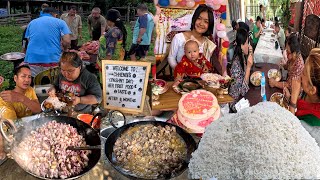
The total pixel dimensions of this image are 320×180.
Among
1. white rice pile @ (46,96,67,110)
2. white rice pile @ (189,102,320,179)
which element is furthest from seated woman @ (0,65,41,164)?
white rice pile @ (189,102,320,179)

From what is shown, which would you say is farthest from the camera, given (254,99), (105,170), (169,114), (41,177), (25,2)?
(25,2)

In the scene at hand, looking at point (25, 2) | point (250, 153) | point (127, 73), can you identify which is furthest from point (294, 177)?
point (25, 2)

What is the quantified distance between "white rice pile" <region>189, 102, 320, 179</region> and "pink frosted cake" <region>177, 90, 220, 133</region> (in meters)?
1.11

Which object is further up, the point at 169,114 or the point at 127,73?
the point at 127,73

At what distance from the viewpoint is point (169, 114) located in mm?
3227

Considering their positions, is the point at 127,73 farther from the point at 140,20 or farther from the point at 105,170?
the point at 140,20

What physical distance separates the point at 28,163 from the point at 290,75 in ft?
13.0

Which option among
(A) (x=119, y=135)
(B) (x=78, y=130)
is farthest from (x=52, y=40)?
(A) (x=119, y=135)

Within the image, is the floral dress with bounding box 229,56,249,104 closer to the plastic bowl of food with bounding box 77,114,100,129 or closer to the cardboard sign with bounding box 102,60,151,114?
the cardboard sign with bounding box 102,60,151,114

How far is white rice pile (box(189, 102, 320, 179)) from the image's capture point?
4.05ft

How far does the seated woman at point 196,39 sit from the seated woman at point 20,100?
7.34 ft

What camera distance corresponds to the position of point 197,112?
2.59m

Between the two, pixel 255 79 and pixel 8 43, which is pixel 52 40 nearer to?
pixel 255 79

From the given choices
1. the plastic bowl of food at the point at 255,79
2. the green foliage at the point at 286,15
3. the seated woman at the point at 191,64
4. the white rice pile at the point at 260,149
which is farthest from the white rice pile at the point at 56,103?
the green foliage at the point at 286,15
